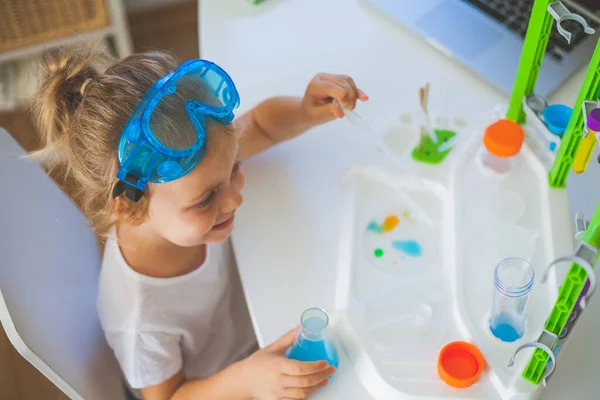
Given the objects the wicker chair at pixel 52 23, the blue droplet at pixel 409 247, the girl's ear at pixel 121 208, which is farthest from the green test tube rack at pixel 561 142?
the wicker chair at pixel 52 23

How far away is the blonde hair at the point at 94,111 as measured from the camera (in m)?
0.80

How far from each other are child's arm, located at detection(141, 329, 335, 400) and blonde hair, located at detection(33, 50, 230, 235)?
0.75ft

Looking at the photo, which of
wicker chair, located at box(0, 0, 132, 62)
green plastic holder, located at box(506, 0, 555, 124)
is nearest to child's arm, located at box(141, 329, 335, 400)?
green plastic holder, located at box(506, 0, 555, 124)

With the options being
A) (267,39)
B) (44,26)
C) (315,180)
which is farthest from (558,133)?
(44,26)

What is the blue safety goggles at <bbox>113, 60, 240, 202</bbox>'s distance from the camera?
0.75m

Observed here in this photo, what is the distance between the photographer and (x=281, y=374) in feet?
2.65

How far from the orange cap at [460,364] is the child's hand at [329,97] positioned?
371 mm

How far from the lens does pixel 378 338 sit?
817 millimetres

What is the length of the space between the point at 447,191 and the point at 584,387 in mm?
300

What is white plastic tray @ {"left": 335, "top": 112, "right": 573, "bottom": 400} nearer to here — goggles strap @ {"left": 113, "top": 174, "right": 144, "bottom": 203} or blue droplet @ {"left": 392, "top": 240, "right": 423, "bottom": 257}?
blue droplet @ {"left": 392, "top": 240, "right": 423, "bottom": 257}

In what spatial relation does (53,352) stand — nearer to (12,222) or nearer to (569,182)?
(12,222)

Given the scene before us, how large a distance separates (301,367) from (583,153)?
0.45 meters

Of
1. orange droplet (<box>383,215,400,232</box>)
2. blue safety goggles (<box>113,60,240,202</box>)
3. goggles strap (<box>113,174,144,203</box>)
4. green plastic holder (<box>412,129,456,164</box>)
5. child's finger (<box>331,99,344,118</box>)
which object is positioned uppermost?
blue safety goggles (<box>113,60,240,202</box>)

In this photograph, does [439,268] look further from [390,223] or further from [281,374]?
[281,374]
